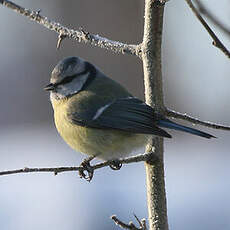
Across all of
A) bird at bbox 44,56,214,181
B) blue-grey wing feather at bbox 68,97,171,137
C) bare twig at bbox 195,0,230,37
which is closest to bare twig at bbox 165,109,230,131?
bird at bbox 44,56,214,181

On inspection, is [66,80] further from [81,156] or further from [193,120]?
[81,156]

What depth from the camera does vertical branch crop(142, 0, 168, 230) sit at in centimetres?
205

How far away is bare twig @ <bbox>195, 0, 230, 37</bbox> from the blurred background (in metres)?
3.57

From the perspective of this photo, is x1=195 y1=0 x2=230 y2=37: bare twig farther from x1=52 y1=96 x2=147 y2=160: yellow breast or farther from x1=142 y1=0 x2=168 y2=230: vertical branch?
x1=52 y1=96 x2=147 y2=160: yellow breast

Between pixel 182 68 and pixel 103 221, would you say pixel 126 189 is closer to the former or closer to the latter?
pixel 103 221

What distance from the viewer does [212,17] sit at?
1.66m

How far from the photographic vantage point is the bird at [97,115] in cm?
265

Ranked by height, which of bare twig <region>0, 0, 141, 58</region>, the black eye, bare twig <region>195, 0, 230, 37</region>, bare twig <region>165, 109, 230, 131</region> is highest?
the black eye

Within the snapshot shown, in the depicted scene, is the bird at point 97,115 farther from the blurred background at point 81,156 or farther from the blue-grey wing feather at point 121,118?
the blurred background at point 81,156

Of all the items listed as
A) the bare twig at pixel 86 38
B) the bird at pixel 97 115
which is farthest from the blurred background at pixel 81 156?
the bare twig at pixel 86 38

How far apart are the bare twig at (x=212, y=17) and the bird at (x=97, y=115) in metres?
0.81

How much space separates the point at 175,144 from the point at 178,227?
2.93 m

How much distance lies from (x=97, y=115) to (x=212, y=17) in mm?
1237

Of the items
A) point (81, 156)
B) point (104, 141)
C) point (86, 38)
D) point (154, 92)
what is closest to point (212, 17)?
point (154, 92)
